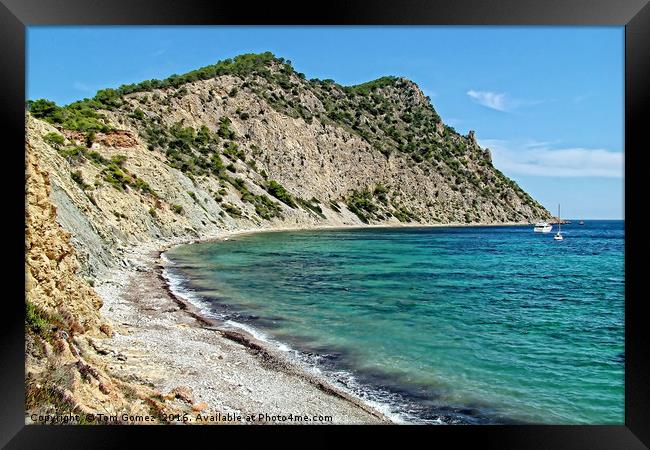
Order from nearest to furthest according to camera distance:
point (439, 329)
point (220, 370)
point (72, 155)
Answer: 1. point (220, 370)
2. point (439, 329)
3. point (72, 155)

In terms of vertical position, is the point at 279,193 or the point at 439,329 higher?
the point at 279,193

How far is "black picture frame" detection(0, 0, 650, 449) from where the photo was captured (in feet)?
12.2

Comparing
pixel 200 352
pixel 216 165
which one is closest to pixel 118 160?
pixel 216 165

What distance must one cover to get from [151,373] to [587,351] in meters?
8.92

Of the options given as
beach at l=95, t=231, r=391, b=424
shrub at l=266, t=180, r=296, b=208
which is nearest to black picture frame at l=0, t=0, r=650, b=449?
beach at l=95, t=231, r=391, b=424

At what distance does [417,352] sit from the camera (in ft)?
29.1

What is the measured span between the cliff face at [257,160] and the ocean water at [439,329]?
5.03 m

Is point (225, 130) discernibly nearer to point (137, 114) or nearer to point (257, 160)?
point (257, 160)

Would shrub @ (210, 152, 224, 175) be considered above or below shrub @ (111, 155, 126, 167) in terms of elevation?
above

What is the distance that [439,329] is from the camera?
36.9ft

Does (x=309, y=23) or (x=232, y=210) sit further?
(x=232, y=210)

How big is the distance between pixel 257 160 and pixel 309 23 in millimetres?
57673

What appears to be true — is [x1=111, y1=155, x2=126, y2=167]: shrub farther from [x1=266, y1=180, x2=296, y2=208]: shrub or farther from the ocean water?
[x1=266, y1=180, x2=296, y2=208]: shrub

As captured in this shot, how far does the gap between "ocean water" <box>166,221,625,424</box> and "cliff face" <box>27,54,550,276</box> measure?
5.03m
